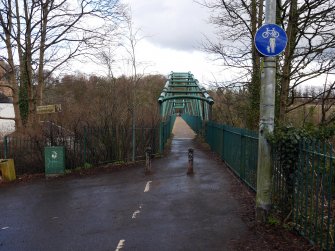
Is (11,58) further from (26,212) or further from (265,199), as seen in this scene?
(265,199)

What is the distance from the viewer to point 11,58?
2045 centimetres

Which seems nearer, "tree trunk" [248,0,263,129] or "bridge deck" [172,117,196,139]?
"tree trunk" [248,0,263,129]

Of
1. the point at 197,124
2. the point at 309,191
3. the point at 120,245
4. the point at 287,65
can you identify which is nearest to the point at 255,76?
the point at 287,65

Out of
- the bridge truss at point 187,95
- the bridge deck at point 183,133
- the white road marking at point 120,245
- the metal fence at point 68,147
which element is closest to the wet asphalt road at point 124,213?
the white road marking at point 120,245

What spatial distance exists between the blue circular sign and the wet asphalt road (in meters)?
3.01

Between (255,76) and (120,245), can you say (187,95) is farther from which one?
(120,245)

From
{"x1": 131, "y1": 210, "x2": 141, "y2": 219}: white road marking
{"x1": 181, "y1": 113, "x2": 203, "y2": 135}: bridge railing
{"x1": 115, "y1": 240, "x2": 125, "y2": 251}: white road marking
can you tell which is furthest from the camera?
{"x1": 181, "y1": 113, "x2": 203, "y2": 135}: bridge railing

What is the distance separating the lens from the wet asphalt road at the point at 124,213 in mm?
5613

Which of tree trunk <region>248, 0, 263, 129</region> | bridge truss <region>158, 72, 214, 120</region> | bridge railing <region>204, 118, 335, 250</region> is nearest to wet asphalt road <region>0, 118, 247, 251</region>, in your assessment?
bridge railing <region>204, 118, 335, 250</region>

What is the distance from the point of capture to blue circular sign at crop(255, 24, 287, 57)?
5707 mm

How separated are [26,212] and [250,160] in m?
5.28

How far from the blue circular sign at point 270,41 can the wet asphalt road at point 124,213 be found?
3007 mm

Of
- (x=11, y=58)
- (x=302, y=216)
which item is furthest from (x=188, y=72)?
(x=302, y=216)

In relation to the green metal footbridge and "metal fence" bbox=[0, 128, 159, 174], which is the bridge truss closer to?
the green metal footbridge
